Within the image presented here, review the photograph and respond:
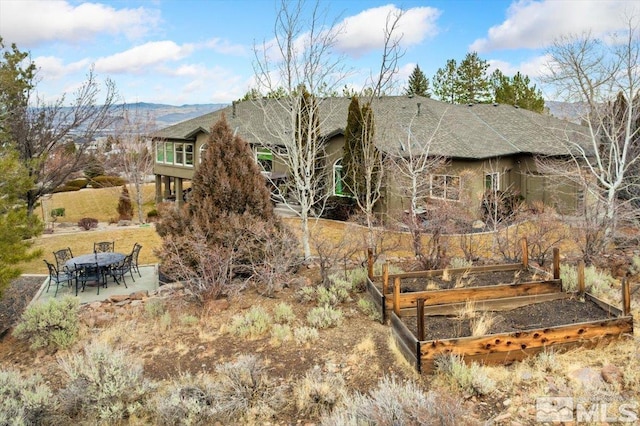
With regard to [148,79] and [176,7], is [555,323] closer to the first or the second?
[176,7]

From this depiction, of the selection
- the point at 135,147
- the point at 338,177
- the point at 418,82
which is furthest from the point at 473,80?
the point at 135,147

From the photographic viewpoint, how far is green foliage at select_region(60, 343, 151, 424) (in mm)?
5141

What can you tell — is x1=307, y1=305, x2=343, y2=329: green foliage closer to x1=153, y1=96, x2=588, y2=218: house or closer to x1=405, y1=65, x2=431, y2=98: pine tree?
x1=153, y1=96, x2=588, y2=218: house

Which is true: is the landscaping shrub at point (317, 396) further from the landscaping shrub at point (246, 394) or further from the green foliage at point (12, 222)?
the green foliage at point (12, 222)

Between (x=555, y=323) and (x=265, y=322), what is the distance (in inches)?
179

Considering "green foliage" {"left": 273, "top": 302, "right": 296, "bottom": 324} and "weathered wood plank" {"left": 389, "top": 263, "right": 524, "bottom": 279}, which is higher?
"weathered wood plank" {"left": 389, "top": 263, "right": 524, "bottom": 279}

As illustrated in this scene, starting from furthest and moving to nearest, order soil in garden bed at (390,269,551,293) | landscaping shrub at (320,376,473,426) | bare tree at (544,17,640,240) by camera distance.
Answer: bare tree at (544,17,640,240) < soil in garden bed at (390,269,551,293) < landscaping shrub at (320,376,473,426)

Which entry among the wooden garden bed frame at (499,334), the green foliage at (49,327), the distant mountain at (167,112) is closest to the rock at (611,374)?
the wooden garden bed frame at (499,334)

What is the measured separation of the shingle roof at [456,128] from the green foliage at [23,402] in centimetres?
1288

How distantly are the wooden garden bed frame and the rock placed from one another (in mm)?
582

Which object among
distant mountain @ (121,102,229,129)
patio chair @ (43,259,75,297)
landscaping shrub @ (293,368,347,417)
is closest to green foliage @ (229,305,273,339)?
landscaping shrub @ (293,368,347,417)

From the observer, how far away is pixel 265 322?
7.52m

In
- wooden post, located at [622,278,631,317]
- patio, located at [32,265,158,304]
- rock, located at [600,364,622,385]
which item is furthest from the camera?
patio, located at [32,265,158,304]

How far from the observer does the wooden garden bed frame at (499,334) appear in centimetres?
→ 570
